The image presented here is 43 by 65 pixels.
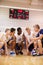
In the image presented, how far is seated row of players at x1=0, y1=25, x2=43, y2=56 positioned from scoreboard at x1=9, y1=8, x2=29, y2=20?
42 cm

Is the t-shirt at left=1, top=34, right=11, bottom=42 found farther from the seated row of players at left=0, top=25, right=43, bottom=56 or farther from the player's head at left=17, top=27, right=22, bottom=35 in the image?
the player's head at left=17, top=27, right=22, bottom=35

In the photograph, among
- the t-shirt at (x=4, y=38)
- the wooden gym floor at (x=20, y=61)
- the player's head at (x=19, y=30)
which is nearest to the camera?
the wooden gym floor at (x=20, y=61)

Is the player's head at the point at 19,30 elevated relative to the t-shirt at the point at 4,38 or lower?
elevated

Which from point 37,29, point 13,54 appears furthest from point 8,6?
point 13,54

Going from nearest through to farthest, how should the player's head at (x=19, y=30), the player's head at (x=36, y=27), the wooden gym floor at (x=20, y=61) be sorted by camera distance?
the wooden gym floor at (x=20, y=61) < the player's head at (x=19, y=30) < the player's head at (x=36, y=27)

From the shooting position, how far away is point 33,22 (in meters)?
4.89

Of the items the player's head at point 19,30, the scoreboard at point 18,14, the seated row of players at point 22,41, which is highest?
the scoreboard at point 18,14

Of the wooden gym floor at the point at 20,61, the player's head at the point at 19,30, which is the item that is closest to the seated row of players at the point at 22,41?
the player's head at the point at 19,30

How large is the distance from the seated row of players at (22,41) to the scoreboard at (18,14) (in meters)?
0.42

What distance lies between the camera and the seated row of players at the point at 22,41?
4.66m

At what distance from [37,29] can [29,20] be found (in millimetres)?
428

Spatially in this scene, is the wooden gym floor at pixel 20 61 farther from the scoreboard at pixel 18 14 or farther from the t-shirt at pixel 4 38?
the scoreboard at pixel 18 14

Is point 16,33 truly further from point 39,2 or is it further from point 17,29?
point 39,2

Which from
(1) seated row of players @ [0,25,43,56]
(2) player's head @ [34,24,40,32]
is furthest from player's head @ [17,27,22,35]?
(2) player's head @ [34,24,40,32]
